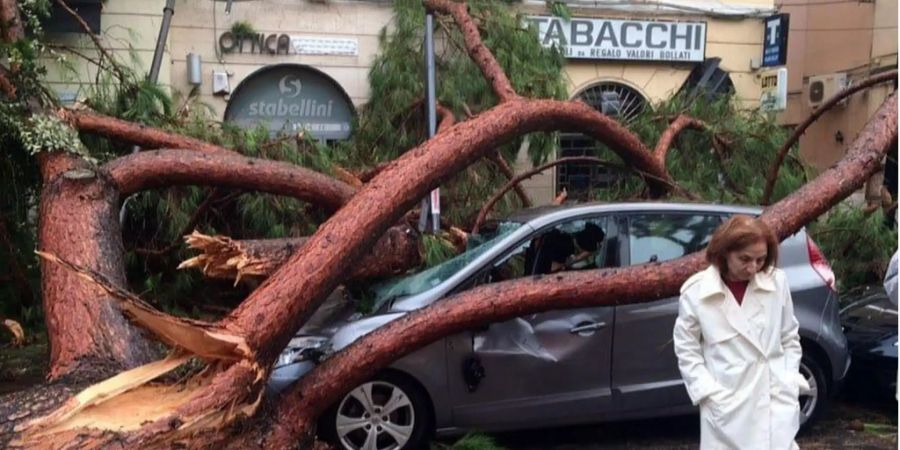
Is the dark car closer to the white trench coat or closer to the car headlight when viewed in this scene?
the white trench coat

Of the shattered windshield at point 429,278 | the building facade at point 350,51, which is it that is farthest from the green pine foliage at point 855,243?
the shattered windshield at point 429,278

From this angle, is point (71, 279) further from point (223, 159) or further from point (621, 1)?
point (621, 1)

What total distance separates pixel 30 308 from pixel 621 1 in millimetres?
9320

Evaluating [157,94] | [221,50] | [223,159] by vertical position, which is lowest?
[223,159]

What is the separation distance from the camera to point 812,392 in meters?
5.91

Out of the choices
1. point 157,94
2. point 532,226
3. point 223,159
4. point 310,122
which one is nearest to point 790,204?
point 532,226

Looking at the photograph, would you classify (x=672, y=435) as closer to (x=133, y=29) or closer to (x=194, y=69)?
(x=194, y=69)

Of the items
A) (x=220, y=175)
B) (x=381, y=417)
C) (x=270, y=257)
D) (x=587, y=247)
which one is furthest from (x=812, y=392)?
(x=220, y=175)

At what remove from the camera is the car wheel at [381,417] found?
17.2 ft

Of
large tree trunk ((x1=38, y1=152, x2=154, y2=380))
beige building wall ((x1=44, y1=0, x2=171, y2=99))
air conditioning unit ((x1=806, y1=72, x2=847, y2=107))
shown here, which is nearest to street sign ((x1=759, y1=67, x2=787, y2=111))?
air conditioning unit ((x1=806, y1=72, x2=847, y2=107))

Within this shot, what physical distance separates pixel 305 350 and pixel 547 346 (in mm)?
1476

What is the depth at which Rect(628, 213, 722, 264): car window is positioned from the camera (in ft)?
19.1

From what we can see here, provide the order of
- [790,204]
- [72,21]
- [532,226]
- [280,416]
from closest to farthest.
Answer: [280,416]
[790,204]
[532,226]
[72,21]

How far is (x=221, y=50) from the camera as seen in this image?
38.5 feet
